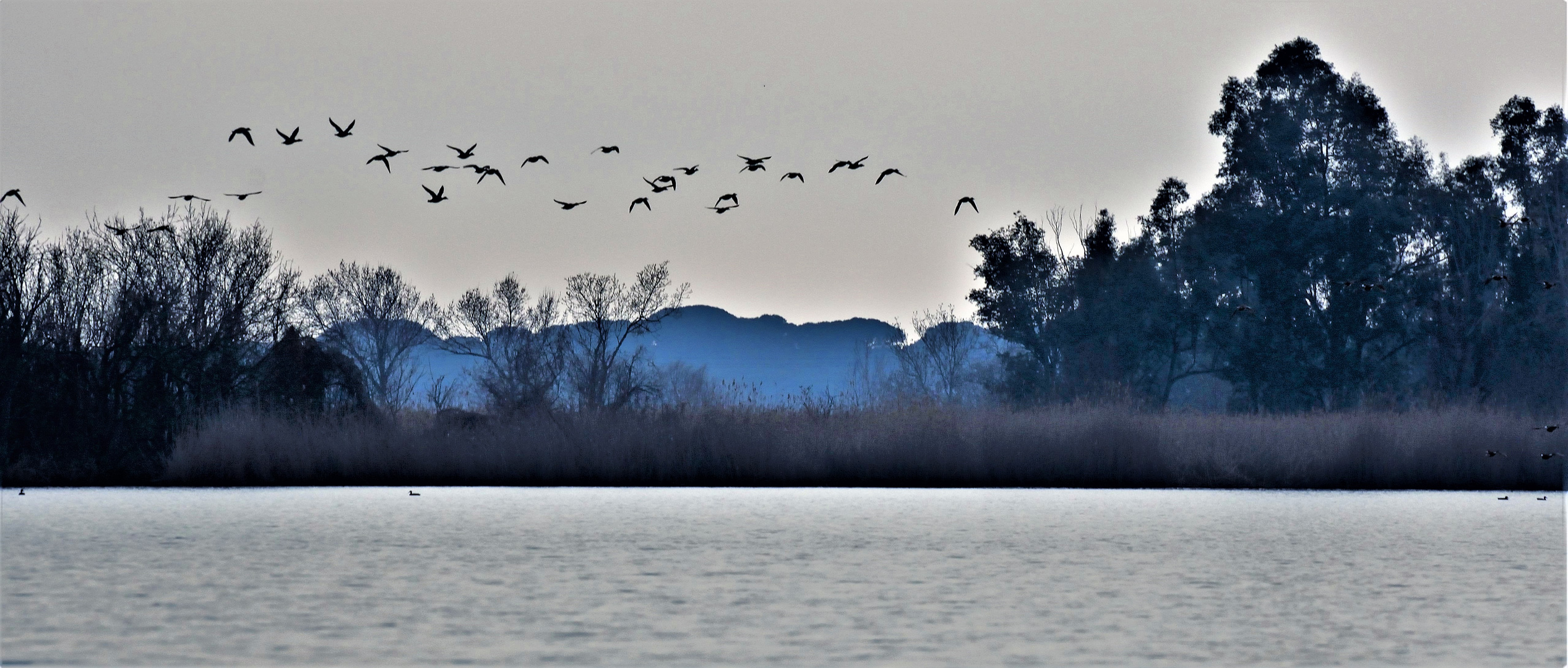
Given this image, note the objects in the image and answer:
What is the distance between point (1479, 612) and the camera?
430 inches

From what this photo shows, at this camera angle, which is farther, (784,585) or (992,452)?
(992,452)

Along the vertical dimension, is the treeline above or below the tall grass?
above

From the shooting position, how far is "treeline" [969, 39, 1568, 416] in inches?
1587

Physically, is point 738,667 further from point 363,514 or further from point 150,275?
point 150,275

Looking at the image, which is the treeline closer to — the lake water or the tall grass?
the tall grass

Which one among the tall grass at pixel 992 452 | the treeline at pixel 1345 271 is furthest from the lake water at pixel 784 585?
the treeline at pixel 1345 271

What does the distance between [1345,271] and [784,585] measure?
32.0 metres

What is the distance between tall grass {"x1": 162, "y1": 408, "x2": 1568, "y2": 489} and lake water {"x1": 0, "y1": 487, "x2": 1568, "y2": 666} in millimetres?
5221

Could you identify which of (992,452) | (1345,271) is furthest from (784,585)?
(1345,271)

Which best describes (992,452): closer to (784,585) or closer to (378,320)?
(784,585)

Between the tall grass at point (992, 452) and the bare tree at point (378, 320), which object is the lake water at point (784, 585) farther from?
the bare tree at point (378, 320)

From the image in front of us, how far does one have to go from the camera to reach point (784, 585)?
12500 mm

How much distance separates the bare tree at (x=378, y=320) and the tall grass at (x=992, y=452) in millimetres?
27907

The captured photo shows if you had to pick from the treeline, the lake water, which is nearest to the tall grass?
the lake water
